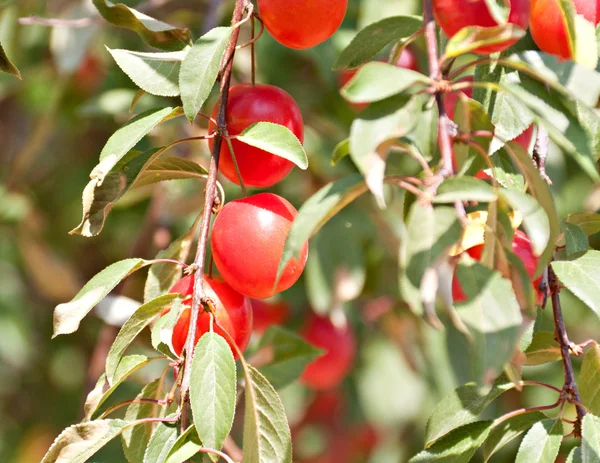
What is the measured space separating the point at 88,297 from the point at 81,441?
0.13 m

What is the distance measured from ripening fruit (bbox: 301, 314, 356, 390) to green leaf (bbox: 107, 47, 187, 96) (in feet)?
3.17

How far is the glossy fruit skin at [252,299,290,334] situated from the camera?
5.46ft

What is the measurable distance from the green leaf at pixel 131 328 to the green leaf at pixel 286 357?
412 mm

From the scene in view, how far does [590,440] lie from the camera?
2.38 ft

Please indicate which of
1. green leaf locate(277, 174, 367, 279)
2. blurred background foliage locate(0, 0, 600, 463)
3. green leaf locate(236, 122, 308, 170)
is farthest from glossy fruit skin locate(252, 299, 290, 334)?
green leaf locate(277, 174, 367, 279)

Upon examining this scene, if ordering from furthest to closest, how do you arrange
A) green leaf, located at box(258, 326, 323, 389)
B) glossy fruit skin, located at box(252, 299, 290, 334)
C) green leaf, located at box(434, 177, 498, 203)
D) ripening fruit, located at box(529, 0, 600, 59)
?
1. glossy fruit skin, located at box(252, 299, 290, 334)
2. green leaf, located at box(258, 326, 323, 389)
3. ripening fruit, located at box(529, 0, 600, 59)
4. green leaf, located at box(434, 177, 498, 203)

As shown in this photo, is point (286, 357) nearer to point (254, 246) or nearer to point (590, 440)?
point (254, 246)

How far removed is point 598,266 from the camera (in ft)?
2.62

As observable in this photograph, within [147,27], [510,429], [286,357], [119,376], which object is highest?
[147,27]

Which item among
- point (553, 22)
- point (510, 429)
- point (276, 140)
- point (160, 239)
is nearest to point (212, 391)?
point (276, 140)

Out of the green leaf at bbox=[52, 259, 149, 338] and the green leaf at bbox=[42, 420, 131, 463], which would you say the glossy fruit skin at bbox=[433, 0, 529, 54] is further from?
the green leaf at bbox=[42, 420, 131, 463]

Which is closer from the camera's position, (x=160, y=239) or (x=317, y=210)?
(x=317, y=210)

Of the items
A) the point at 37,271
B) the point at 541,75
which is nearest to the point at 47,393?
the point at 37,271

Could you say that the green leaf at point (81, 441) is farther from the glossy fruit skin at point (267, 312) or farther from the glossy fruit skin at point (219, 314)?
the glossy fruit skin at point (267, 312)
